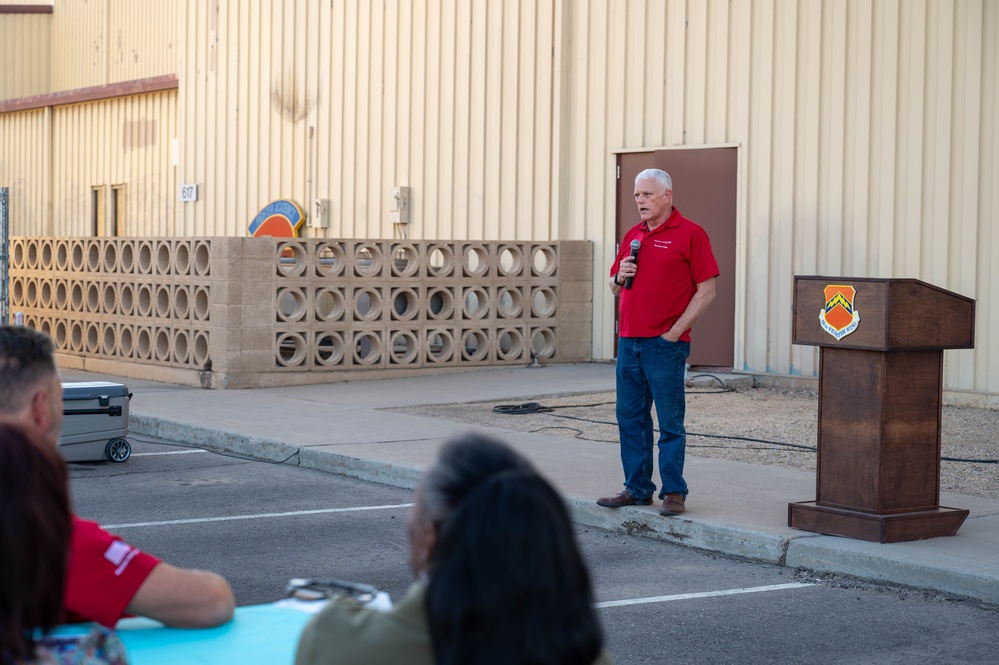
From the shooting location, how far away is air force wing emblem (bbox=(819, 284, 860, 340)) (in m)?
7.52

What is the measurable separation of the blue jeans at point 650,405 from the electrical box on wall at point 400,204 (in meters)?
12.3

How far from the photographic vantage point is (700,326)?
16641 millimetres

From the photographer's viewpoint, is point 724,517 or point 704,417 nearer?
point 724,517

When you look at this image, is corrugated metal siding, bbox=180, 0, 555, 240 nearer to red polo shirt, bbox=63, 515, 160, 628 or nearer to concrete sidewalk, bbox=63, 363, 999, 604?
concrete sidewalk, bbox=63, 363, 999, 604

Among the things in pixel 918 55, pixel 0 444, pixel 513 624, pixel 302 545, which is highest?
pixel 918 55

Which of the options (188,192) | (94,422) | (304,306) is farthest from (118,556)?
(188,192)

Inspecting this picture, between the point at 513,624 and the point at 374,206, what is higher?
the point at 374,206

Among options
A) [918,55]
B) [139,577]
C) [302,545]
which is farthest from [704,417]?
[139,577]

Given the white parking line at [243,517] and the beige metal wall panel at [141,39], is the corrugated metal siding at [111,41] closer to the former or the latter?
the beige metal wall panel at [141,39]

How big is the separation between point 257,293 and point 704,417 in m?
5.12

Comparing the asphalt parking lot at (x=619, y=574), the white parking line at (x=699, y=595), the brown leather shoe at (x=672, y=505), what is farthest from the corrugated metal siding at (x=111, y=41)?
the white parking line at (x=699, y=595)

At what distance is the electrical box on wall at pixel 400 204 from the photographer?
20234mm

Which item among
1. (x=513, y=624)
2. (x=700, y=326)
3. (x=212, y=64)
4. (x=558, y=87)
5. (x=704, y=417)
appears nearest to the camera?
(x=513, y=624)

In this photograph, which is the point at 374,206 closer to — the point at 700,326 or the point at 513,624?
the point at 700,326
